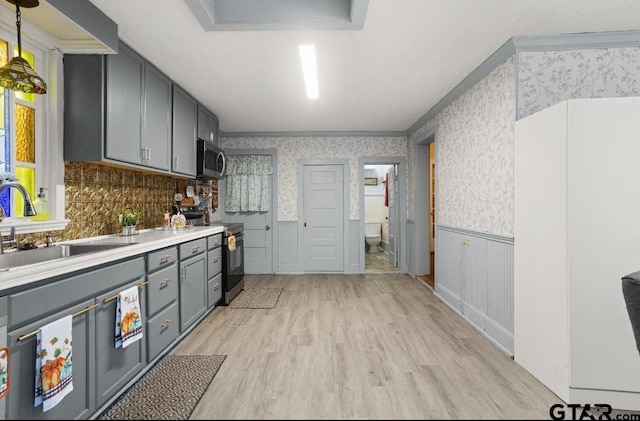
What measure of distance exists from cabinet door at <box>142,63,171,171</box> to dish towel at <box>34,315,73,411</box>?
5.65ft

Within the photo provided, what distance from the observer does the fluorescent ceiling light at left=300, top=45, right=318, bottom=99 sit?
9.05 feet

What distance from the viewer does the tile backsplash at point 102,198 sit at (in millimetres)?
2512

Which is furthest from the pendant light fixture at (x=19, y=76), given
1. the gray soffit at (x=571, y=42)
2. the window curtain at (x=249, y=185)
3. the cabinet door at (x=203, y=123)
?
the window curtain at (x=249, y=185)

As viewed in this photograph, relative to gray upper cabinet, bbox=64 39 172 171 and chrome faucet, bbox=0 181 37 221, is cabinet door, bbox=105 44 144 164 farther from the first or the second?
chrome faucet, bbox=0 181 37 221

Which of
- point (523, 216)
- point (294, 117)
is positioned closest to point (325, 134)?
point (294, 117)

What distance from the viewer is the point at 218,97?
395 centimetres

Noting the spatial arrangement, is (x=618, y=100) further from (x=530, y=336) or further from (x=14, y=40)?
(x=14, y=40)

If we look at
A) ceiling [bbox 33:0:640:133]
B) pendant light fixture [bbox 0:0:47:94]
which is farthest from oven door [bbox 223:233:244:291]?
pendant light fixture [bbox 0:0:47:94]

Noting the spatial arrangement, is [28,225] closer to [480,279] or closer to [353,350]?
[353,350]

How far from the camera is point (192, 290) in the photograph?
3121 millimetres

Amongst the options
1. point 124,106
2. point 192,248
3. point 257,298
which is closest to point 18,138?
point 124,106

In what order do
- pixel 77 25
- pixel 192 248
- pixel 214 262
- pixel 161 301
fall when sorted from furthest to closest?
pixel 214 262 → pixel 192 248 → pixel 161 301 → pixel 77 25

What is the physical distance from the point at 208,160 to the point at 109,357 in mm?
2711

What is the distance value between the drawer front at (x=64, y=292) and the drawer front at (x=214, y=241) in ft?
4.51
